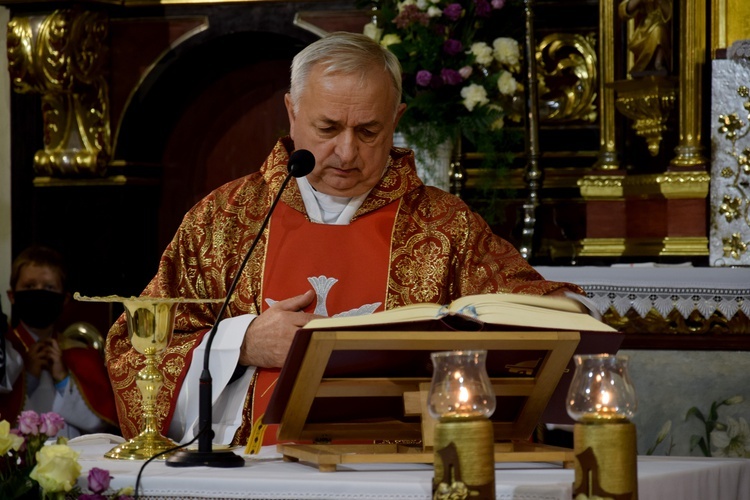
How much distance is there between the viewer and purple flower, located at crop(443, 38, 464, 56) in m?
5.55

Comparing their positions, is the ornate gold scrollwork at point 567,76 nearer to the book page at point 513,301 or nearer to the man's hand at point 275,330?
the man's hand at point 275,330

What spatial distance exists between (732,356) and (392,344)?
9.78 feet

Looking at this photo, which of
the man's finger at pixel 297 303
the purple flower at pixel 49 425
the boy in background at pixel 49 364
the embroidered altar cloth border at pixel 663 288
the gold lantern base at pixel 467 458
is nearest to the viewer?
the gold lantern base at pixel 467 458

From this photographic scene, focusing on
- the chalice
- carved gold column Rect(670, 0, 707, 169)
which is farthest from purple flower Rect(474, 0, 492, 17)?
the chalice

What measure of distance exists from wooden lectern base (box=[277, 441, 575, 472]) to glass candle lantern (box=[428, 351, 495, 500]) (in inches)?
12.1

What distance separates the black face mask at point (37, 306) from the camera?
539 cm

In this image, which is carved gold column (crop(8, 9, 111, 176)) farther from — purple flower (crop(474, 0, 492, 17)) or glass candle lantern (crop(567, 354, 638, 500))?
glass candle lantern (crop(567, 354, 638, 500))

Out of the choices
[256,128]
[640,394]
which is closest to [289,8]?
[256,128]

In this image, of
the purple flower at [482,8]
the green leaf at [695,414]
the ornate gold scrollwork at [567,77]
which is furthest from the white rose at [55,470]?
the ornate gold scrollwork at [567,77]

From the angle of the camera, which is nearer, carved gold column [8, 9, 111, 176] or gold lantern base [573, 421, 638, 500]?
gold lantern base [573, 421, 638, 500]

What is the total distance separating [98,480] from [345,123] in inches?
49.6

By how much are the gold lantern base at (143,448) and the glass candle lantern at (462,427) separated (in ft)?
2.25

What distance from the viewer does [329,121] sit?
312 centimetres

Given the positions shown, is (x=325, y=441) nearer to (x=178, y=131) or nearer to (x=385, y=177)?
(x=385, y=177)
